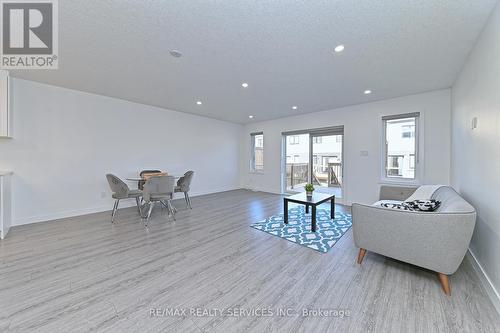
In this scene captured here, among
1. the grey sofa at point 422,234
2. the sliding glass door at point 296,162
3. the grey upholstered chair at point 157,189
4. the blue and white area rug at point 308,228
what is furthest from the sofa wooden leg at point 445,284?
the sliding glass door at point 296,162

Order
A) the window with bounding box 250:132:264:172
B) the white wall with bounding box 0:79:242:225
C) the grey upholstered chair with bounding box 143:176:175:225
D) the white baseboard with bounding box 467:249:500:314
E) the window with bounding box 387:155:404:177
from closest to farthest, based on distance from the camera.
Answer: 1. the white baseboard with bounding box 467:249:500:314
2. the white wall with bounding box 0:79:242:225
3. the grey upholstered chair with bounding box 143:176:175:225
4. the window with bounding box 387:155:404:177
5. the window with bounding box 250:132:264:172

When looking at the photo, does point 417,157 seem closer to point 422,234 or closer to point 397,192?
point 397,192

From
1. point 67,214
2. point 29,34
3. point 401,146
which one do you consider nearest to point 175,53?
point 29,34

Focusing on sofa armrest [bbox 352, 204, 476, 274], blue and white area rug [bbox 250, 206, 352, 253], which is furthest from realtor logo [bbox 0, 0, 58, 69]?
sofa armrest [bbox 352, 204, 476, 274]

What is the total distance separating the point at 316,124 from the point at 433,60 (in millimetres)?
2808

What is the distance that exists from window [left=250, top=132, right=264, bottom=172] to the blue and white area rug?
10.4 ft

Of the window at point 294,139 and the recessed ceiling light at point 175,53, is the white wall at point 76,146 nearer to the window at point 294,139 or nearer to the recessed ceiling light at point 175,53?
the recessed ceiling light at point 175,53

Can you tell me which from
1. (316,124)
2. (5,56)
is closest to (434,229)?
(316,124)

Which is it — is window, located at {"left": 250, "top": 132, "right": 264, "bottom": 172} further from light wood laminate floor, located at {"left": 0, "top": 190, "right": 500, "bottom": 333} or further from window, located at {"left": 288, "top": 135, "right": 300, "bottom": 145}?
light wood laminate floor, located at {"left": 0, "top": 190, "right": 500, "bottom": 333}

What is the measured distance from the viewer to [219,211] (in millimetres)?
4109

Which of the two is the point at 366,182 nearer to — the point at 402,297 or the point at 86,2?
the point at 402,297

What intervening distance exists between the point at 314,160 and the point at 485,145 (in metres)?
3.74

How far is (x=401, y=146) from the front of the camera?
4.13 metres

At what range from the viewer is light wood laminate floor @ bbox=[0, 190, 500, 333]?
51.9 inches
